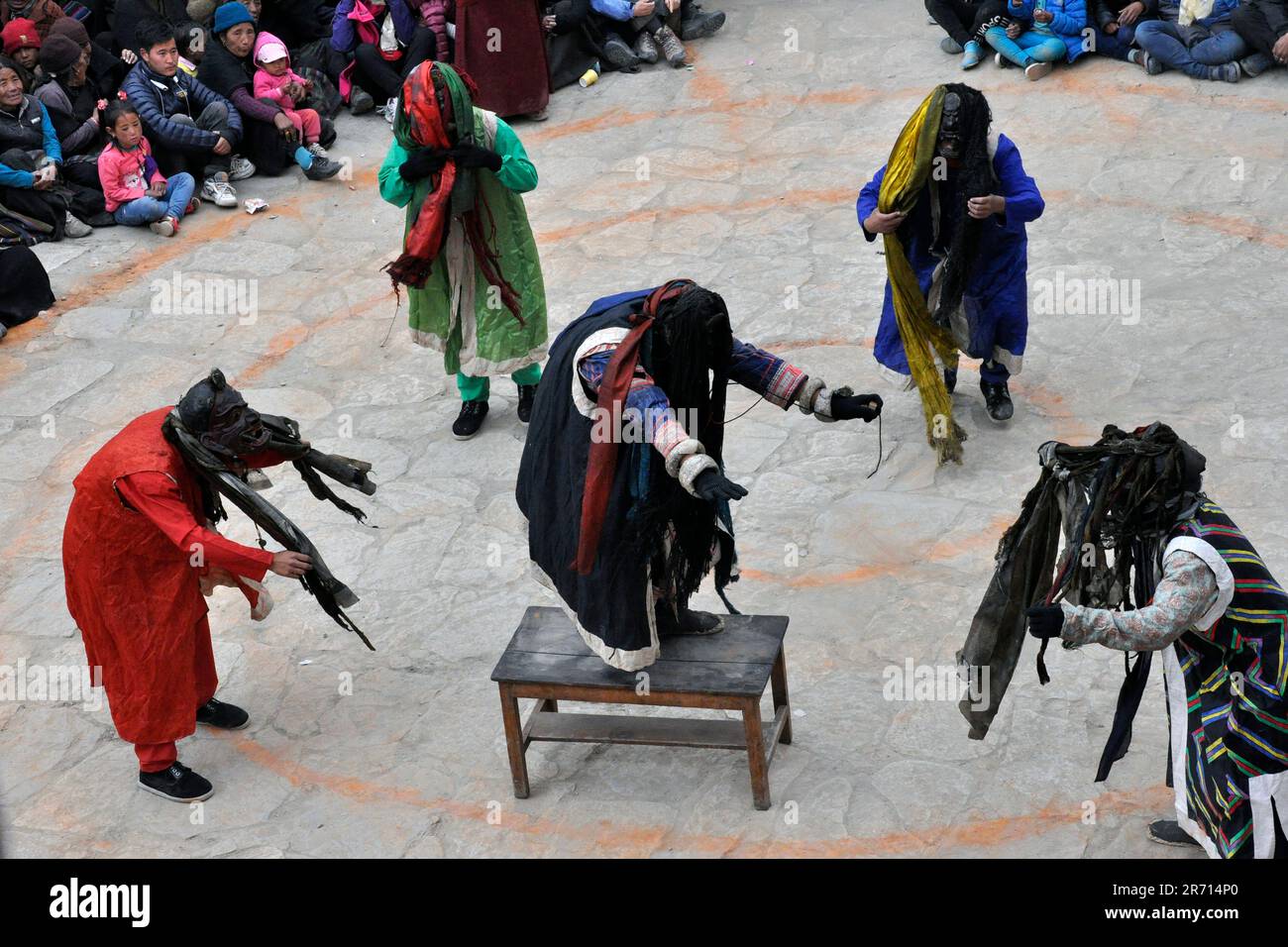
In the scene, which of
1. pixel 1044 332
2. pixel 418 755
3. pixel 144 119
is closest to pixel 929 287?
pixel 1044 332

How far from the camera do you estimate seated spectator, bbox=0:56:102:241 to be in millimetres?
9016

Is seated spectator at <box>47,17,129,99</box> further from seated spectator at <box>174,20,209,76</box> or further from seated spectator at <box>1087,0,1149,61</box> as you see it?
seated spectator at <box>1087,0,1149,61</box>

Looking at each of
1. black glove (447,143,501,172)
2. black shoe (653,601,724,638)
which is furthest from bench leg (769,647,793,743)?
black glove (447,143,501,172)

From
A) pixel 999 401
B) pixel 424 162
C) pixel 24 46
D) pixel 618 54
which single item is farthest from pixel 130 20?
pixel 999 401

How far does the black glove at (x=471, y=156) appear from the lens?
6625 millimetres

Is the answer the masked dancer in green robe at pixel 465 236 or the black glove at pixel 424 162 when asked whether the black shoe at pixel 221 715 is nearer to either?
the masked dancer in green robe at pixel 465 236

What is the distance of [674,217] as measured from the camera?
9.09 m

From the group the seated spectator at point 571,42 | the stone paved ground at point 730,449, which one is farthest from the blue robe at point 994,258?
the seated spectator at point 571,42

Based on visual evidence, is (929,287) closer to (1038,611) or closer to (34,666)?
(1038,611)

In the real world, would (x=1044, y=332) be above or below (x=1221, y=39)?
below

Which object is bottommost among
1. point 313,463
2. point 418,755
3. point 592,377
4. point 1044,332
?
point 418,755

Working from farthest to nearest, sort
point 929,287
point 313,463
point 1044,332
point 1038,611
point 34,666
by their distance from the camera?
point 1044,332 < point 929,287 < point 34,666 < point 313,463 < point 1038,611

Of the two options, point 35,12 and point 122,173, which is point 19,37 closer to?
point 35,12

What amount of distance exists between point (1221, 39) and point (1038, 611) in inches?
271
